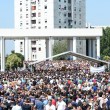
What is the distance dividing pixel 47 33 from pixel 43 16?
1861 inches

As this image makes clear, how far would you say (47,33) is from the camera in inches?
3381

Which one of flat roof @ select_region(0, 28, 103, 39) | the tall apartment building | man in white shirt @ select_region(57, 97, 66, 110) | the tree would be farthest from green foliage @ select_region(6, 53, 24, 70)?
man in white shirt @ select_region(57, 97, 66, 110)

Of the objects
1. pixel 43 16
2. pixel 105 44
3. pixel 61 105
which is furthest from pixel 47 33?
pixel 61 105

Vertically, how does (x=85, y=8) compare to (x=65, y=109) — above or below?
above

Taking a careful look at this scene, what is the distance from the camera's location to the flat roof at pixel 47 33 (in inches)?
3383

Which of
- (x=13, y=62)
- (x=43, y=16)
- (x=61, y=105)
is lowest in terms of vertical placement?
(x=13, y=62)

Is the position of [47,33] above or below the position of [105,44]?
above

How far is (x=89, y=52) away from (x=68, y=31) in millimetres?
17336

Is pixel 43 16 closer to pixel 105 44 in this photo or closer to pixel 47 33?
pixel 105 44

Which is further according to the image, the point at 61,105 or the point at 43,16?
the point at 43,16

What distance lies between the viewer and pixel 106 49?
127 metres

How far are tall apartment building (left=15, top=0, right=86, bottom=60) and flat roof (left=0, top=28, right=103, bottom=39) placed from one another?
136 feet

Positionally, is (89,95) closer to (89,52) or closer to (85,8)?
(89,52)

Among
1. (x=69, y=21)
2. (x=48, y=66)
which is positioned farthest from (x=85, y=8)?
(x=48, y=66)
